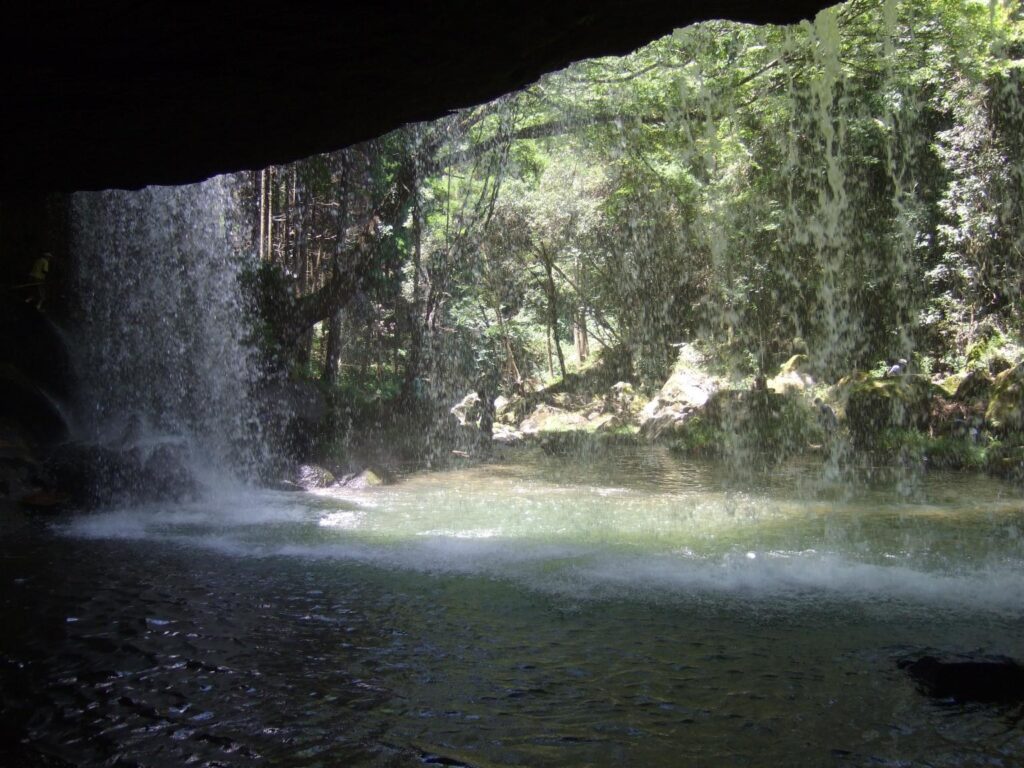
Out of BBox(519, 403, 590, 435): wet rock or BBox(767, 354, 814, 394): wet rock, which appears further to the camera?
BBox(519, 403, 590, 435): wet rock

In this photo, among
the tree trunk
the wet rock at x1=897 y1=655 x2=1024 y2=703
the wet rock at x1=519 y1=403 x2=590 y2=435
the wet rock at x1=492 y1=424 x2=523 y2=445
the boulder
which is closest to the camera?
the wet rock at x1=897 y1=655 x2=1024 y2=703

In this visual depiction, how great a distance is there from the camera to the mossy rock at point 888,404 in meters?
15.5

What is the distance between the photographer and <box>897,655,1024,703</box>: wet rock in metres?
3.99

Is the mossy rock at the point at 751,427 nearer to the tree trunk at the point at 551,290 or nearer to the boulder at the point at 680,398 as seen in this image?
the boulder at the point at 680,398

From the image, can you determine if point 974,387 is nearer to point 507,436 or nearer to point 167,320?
point 507,436

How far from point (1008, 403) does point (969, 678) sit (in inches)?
451

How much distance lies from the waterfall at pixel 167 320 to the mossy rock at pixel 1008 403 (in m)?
13.2

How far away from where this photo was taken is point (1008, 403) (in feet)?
44.8

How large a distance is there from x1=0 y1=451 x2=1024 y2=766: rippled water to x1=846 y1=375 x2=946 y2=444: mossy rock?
20.8 ft

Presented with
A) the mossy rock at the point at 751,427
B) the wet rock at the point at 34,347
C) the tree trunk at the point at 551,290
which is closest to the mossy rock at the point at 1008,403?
the mossy rock at the point at 751,427

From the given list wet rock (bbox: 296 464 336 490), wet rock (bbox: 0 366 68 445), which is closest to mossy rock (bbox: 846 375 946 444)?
wet rock (bbox: 296 464 336 490)

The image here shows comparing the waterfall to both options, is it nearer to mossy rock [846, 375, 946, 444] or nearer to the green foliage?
the green foliage

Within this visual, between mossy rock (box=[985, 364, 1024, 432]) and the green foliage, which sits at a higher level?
the green foliage

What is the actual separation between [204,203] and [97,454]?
19.1 ft
